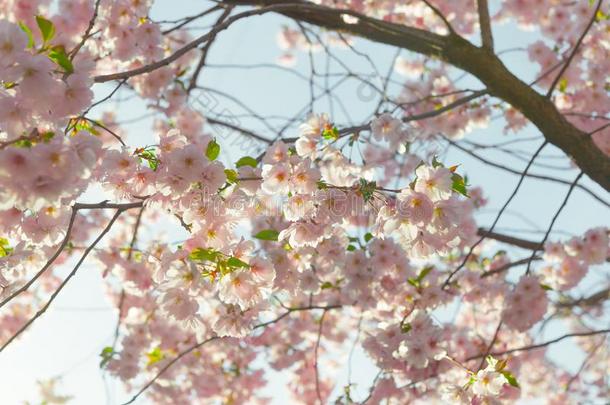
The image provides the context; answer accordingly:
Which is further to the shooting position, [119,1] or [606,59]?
[606,59]

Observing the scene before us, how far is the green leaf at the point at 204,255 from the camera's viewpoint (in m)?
1.83

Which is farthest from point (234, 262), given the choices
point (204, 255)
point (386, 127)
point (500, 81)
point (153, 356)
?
point (153, 356)

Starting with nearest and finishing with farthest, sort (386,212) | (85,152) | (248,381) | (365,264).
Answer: (85,152) < (386,212) < (365,264) < (248,381)

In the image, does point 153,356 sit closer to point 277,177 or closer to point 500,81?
point 277,177

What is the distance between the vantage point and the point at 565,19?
536 centimetres

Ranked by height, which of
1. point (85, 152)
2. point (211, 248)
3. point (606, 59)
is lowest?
point (85, 152)

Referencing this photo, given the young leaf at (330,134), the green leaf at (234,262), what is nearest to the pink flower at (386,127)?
the young leaf at (330,134)

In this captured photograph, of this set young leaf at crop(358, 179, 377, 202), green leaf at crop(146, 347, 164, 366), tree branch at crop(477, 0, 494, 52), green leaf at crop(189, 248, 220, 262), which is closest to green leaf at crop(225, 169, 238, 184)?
green leaf at crop(189, 248, 220, 262)

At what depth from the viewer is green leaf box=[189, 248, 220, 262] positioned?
1.83 m

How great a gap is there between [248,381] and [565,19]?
446 cm

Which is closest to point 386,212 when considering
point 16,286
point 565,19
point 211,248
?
point 211,248

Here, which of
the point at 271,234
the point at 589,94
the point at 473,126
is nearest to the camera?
the point at 271,234

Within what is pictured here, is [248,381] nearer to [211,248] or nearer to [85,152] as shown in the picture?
[211,248]

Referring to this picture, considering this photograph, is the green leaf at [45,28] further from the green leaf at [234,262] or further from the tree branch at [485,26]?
the tree branch at [485,26]
